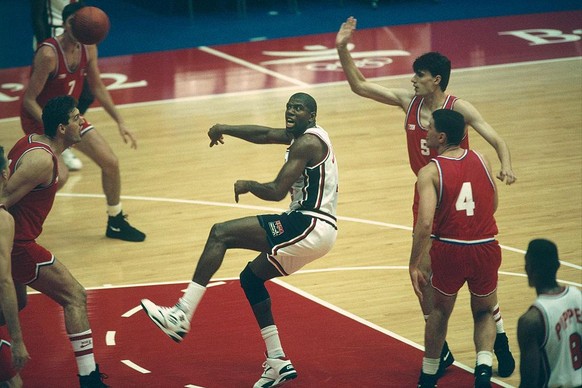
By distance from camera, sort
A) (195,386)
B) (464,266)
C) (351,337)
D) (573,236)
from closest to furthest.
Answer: (464,266)
(195,386)
(351,337)
(573,236)

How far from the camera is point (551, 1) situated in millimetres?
20266

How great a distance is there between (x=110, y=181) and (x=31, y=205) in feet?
9.95

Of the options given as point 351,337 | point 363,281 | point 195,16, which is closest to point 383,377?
point 351,337

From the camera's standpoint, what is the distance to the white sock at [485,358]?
247 inches

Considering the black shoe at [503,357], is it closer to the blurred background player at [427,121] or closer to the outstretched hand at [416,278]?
the blurred background player at [427,121]

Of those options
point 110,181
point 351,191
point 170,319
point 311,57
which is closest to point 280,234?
point 170,319

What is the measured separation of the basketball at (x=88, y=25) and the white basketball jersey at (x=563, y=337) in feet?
16.9

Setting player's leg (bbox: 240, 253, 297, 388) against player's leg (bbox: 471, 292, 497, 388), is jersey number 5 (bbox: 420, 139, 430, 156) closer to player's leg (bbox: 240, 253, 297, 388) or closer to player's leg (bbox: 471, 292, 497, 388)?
player's leg (bbox: 471, 292, 497, 388)

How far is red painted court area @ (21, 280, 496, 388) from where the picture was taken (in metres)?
6.96

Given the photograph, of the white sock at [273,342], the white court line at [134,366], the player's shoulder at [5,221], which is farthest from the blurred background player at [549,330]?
the white court line at [134,366]

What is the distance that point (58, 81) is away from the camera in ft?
30.4

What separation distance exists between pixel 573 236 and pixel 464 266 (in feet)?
11.3

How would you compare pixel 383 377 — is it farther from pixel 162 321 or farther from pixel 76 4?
pixel 76 4

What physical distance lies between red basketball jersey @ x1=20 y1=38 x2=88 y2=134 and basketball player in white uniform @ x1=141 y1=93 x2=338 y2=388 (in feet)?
10.6
